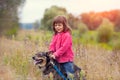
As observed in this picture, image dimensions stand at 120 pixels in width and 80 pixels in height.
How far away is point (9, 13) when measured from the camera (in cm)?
1994

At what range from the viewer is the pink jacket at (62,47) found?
7355 mm

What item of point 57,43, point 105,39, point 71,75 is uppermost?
point 57,43

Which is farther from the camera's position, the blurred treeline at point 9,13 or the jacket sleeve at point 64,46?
the blurred treeline at point 9,13

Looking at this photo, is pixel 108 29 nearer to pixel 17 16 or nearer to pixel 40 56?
pixel 17 16

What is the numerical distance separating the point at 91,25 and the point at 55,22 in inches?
1914

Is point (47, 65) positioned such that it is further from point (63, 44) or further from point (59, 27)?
point (59, 27)

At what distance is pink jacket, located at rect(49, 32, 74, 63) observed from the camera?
24.1 feet

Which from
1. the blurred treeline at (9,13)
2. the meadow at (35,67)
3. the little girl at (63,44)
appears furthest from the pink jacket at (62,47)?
the blurred treeline at (9,13)

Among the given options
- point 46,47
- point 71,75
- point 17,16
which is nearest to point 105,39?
point 17,16

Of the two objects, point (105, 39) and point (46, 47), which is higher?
point (46, 47)

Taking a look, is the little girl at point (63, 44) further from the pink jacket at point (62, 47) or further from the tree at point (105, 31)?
the tree at point (105, 31)

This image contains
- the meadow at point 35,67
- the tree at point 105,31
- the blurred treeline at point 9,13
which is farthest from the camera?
the tree at point 105,31

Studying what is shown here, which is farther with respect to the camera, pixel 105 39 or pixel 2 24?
pixel 105 39

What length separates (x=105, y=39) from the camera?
178 ft
